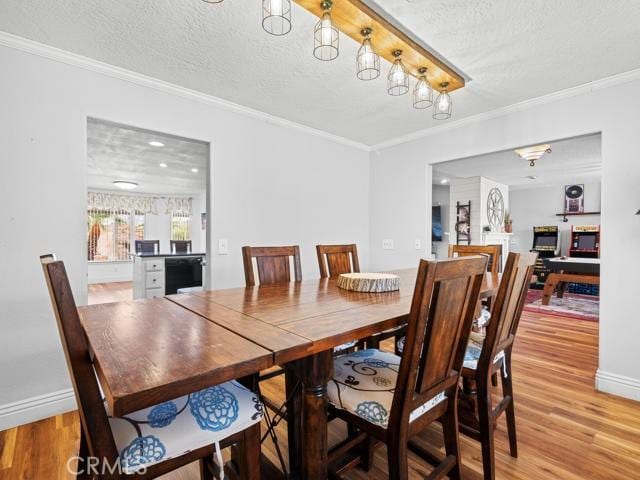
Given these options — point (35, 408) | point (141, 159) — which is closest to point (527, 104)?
point (35, 408)

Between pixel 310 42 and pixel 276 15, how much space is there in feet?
2.35

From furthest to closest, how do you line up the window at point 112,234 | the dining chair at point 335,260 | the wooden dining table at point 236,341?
the window at point 112,234
the dining chair at point 335,260
the wooden dining table at point 236,341

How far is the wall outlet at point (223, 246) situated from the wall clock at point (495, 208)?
5.29m

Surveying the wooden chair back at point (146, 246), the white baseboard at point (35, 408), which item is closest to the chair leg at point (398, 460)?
the white baseboard at point (35, 408)

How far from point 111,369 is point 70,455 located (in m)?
1.43

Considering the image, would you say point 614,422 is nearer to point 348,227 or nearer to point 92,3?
point 348,227

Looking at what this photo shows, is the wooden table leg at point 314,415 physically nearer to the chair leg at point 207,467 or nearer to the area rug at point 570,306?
the chair leg at point 207,467

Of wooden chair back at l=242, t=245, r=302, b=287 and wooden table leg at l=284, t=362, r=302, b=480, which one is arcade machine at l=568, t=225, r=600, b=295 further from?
wooden table leg at l=284, t=362, r=302, b=480

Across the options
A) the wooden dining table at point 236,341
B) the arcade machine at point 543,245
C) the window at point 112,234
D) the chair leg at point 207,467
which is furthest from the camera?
the window at point 112,234

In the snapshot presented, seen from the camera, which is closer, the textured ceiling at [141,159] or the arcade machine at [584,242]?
the textured ceiling at [141,159]

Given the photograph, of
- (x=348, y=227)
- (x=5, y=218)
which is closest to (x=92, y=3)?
(x=5, y=218)

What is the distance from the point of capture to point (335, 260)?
2.55 m

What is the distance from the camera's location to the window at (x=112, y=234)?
791cm

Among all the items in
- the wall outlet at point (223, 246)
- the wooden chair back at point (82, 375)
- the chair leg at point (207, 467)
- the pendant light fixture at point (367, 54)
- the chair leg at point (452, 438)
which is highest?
the pendant light fixture at point (367, 54)
